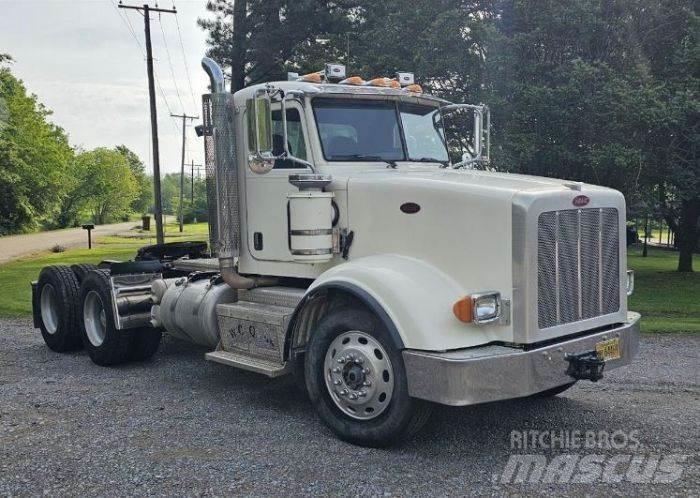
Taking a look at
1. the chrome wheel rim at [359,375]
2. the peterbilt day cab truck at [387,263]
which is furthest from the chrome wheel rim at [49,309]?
the chrome wheel rim at [359,375]

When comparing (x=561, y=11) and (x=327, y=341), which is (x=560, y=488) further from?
(x=561, y=11)

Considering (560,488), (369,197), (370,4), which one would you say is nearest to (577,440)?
(560,488)

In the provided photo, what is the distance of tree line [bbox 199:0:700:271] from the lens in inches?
549

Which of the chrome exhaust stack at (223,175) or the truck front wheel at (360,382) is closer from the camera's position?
the truck front wheel at (360,382)

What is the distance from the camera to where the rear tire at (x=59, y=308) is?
846cm

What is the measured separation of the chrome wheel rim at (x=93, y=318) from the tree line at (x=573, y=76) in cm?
863

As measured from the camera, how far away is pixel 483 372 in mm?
4434

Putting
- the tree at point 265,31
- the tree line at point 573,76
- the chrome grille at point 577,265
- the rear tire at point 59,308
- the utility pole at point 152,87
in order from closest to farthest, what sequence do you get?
the chrome grille at point 577,265, the rear tire at point 59,308, the tree line at point 573,76, the tree at point 265,31, the utility pole at point 152,87

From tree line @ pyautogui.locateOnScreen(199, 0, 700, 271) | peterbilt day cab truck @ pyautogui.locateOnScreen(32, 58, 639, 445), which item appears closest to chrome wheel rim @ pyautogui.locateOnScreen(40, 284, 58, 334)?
peterbilt day cab truck @ pyautogui.locateOnScreen(32, 58, 639, 445)

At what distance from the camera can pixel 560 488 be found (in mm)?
4352

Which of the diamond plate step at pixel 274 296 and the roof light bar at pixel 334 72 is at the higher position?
the roof light bar at pixel 334 72

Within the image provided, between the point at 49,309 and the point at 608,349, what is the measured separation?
7.09 metres

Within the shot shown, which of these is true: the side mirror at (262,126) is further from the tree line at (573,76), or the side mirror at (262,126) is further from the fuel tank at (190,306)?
the tree line at (573,76)

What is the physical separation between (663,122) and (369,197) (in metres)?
10.1
